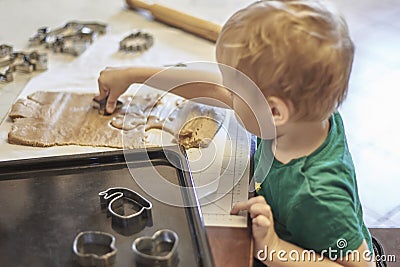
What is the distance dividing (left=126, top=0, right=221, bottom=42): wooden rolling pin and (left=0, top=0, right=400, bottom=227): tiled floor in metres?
→ 0.08

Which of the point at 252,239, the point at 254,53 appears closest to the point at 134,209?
the point at 252,239

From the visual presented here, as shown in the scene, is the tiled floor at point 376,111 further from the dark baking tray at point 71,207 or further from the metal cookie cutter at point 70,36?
the metal cookie cutter at point 70,36

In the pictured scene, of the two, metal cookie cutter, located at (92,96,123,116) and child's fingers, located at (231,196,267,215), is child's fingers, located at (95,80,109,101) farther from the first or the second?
child's fingers, located at (231,196,267,215)

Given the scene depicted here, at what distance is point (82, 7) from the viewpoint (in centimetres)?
155

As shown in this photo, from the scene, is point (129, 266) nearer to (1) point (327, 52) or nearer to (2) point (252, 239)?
(2) point (252, 239)

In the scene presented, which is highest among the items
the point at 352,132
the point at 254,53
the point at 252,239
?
the point at 254,53

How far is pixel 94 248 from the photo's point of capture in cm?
67

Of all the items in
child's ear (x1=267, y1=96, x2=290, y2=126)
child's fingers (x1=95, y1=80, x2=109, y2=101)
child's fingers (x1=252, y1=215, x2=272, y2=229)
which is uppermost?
child's ear (x1=267, y1=96, x2=290, y2=126)

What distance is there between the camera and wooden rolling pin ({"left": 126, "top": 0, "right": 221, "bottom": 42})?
1347 millimetres

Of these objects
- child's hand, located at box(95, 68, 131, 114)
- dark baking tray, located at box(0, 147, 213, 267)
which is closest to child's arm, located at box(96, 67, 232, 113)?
child's hand, located at box(95, 68, 131, 114)

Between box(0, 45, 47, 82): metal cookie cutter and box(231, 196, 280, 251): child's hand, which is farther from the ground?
box(231, 196, 280, 251): child's hand

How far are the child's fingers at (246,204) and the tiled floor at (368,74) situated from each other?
354 millimetres

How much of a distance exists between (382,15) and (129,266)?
48.5 inches

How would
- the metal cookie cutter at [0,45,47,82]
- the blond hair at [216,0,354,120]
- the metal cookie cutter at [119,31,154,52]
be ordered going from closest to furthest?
the blond hair at [216,0,354,120], the metal cookie cutter at [0,45,47,82], the metal cookie cutter at [119,31,154,52]
